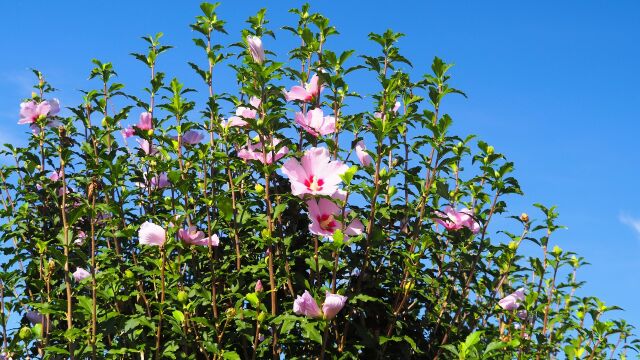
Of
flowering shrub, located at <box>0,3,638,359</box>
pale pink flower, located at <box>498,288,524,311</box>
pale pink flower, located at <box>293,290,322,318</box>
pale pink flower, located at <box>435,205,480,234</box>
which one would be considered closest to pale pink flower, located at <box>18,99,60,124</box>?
flowering shrub, located at <box>0,3,638,359</box>

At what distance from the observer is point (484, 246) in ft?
11.7

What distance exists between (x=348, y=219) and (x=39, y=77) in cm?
293

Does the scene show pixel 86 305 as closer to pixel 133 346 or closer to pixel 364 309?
pixel 133 346

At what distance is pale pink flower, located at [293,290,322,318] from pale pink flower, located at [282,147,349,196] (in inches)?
18.1

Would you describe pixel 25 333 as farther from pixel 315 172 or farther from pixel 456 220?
pixel 456 220

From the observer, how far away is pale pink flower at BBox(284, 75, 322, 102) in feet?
12.2

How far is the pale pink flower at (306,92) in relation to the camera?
3709 millimetres

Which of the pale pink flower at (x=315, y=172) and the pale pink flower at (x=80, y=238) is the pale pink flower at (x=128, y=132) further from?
the pale pink flower at (x=315, y=172)

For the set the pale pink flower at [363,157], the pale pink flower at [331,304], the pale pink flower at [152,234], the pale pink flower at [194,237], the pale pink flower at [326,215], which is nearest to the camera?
the pale pink flower at [331,304]

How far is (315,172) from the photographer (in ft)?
10.2

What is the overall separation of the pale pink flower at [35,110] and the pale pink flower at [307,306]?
2.57 meters

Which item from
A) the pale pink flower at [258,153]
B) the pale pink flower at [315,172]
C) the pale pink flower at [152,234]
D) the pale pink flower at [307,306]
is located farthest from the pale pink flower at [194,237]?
the pale pink flower at [307,306]

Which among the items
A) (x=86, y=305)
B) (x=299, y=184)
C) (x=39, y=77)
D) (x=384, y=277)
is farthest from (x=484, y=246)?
(x=39, y=77)

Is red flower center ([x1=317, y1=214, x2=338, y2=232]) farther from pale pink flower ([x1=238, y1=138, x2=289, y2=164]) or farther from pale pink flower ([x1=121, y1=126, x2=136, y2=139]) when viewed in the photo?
pale pink flower ([x1=121, y1=126, x2=136, y2=139])
